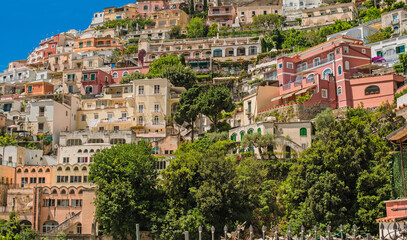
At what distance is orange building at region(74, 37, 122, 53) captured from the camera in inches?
3839

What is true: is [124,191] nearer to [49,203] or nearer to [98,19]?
[49,203]

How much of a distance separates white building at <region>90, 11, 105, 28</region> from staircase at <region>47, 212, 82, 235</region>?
83.6 m

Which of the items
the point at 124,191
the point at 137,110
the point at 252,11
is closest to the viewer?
the point at 124,191

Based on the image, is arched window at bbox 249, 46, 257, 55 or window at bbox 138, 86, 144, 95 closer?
window at bbox 138, 86, 144, 95

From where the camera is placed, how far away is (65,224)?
43.5m

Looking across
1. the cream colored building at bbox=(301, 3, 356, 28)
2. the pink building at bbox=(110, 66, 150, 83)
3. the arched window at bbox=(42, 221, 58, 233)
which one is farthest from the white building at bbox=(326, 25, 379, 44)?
the arched window at bbox=(42, 221, 58, 233)

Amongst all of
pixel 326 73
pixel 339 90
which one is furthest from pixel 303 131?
pixel 326 73

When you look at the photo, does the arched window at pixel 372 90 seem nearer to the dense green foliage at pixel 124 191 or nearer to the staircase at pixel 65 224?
the dense green foliage at pixel 124 191

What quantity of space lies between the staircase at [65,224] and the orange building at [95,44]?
190 ft

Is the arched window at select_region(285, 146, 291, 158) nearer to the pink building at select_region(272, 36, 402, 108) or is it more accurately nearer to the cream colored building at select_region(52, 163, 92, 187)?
the pink building at select_region(272, 36, 402, 108)

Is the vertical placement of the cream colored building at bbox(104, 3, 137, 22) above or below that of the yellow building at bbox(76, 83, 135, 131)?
above

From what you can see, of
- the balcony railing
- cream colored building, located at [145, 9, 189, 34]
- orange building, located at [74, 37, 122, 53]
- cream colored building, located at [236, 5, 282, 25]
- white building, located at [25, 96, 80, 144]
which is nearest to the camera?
the balcony railing

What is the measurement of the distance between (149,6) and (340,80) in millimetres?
77741

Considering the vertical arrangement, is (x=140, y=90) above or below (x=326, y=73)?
above
